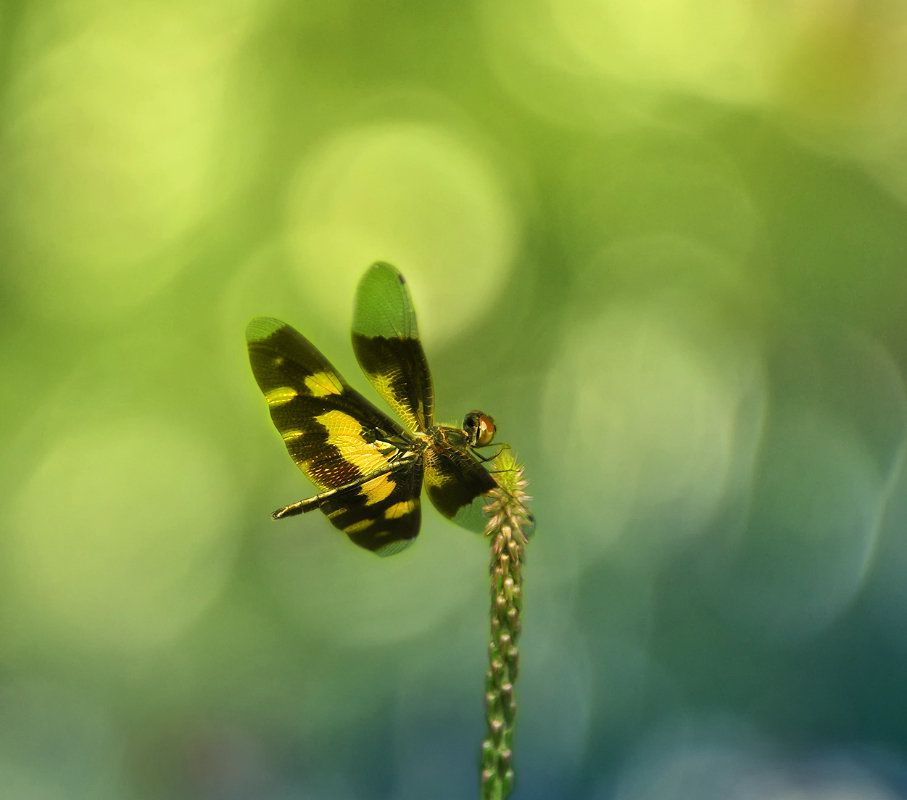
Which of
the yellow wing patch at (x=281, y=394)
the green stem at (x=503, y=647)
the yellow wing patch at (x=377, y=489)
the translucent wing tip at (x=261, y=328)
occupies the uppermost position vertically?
the translucent wing tip at (x=261, y=328)

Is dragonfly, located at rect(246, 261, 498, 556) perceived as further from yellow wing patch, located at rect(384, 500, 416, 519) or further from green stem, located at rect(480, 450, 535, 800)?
green stem, located at rect(480, 450, 535, 800)

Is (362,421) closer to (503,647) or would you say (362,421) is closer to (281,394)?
(281,394)

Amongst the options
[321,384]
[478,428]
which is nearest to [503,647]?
[478,428]

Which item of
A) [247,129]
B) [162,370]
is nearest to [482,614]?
[162,370]

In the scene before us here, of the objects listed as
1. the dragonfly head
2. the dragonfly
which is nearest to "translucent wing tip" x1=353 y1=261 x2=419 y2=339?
the dragonfly

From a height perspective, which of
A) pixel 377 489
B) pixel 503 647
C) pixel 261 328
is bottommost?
pixel 503 647

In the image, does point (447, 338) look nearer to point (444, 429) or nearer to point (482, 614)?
point (482, 614)

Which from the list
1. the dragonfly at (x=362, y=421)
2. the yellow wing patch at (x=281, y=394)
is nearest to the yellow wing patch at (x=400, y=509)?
the dragonfly at (x=362, y=421)

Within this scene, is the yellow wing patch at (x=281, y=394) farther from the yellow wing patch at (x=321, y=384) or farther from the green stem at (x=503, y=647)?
the green stem at (x=503, y=647)

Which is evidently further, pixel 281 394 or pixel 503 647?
pixel 281 394
